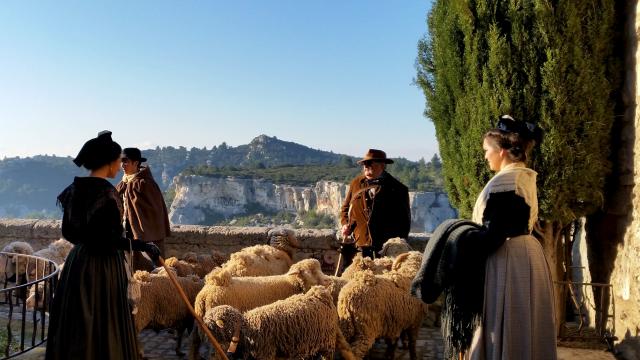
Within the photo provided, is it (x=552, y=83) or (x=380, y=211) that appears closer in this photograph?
(x=552, y=83)

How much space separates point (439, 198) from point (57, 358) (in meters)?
83.2

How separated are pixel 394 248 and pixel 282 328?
252 centimetres

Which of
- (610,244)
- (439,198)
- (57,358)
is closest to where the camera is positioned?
(57,358)

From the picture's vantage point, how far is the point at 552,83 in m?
5.00

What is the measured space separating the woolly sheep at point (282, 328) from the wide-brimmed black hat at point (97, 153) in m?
1.49

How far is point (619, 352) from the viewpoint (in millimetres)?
5102

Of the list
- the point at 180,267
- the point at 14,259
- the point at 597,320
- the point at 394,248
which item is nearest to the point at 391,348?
the point at 394,248

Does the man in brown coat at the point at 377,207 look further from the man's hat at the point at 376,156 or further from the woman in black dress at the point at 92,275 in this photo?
the woman in black dress at the point at 92,275

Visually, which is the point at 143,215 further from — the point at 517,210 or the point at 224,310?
the point at 517,210

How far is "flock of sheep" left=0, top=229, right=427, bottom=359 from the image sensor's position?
440 cm

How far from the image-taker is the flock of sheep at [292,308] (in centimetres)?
440

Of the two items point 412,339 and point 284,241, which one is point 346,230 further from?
point 412,339

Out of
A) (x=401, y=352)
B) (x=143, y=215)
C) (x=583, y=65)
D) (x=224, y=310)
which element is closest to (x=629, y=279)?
(x=583, y=65)

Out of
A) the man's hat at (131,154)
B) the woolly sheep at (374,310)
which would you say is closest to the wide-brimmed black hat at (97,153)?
the woolly sheep at (374,310)
